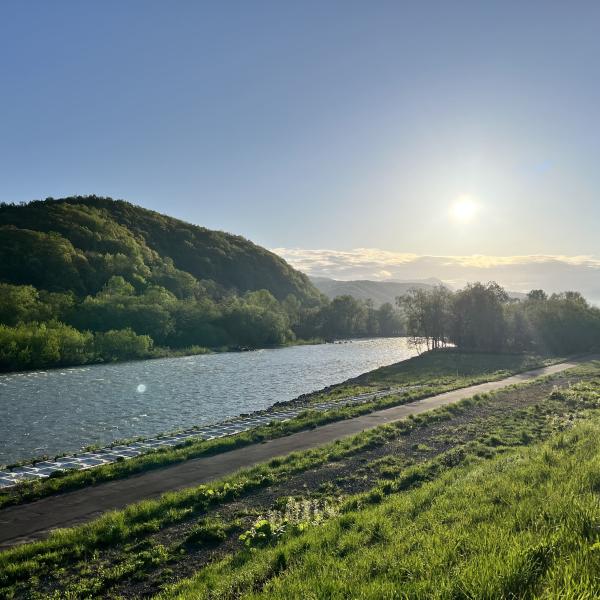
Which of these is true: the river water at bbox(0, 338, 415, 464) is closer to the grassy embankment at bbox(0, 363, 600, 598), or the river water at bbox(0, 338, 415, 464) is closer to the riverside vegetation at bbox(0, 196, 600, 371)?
the riverside vegetation at bbox(0, 196, 600, 371)

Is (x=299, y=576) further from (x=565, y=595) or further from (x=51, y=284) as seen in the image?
(x=51, y=284)

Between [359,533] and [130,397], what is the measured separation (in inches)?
1708

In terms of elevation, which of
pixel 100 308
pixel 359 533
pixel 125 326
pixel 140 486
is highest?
pixel 100 308

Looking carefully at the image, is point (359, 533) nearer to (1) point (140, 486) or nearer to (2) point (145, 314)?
(1) point (140, 486)

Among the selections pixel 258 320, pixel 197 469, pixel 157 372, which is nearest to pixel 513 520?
pixel 197 469

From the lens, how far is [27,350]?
74500mm

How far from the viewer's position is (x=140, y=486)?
59.7 ft

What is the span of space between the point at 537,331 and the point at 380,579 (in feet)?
337

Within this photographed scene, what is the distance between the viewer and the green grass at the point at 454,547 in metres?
5.38

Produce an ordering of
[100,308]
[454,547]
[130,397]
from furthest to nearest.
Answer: [100,308]
[130,397]
[454,547]

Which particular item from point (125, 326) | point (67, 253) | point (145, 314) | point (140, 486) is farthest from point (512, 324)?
point (67, 253)

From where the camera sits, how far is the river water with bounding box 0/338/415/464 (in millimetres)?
32281

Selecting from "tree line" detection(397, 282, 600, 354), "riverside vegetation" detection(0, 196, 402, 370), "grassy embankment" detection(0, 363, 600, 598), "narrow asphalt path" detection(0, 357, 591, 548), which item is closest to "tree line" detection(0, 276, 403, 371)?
"riverside vegetation" detection(0, 196, 402, 370)

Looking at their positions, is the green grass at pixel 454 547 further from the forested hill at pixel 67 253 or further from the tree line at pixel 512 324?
the forested hill at pixel 67 253
